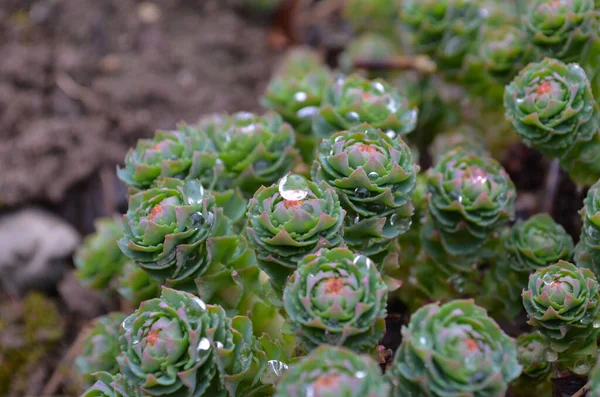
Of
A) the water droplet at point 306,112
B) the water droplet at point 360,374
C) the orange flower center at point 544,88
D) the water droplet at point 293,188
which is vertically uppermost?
the orange flower center at point 544,88

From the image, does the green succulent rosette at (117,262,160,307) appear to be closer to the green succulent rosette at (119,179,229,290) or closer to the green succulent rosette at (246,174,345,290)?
the green succulent rosette at (119,179,229,290)

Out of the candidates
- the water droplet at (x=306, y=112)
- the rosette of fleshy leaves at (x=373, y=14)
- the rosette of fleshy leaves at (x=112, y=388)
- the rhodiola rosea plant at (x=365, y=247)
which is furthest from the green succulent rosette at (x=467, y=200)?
the rosette of fleshy leaves at (x=373, y=14)

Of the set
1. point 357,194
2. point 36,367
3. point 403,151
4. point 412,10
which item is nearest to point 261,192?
point 357,194

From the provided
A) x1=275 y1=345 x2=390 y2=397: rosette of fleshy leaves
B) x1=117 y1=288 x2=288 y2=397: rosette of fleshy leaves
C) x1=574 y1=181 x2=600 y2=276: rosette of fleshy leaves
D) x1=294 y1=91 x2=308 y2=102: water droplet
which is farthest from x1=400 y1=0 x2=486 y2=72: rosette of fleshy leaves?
x1=275 y1=345 x2=390 y2=397: rosette of fleshy leaves

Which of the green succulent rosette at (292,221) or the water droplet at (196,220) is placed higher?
the green succulent rosette at (292,221)

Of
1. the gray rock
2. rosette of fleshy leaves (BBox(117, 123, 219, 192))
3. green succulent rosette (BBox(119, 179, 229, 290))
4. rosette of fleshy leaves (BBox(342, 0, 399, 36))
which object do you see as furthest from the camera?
rosette of fleshy leaves (BBox(342, 0, 399, 36))

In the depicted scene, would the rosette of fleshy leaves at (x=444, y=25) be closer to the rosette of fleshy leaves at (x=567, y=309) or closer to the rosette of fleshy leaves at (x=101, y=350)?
the rosette of fleshy leaves at (x=567, y=309)

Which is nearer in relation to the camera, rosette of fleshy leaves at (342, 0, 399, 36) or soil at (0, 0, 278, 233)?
soil at (0, 0, 278, 233)
